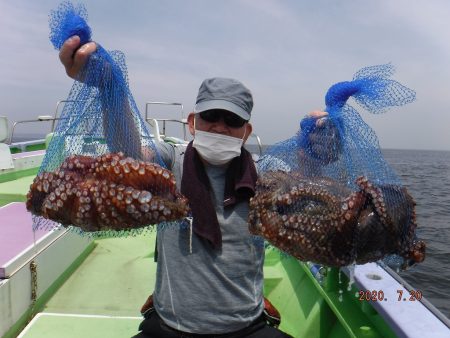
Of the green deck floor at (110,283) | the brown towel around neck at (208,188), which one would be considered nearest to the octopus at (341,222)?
the brown towel around neck at (208,188)

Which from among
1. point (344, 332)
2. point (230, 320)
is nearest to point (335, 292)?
point (344, 332)

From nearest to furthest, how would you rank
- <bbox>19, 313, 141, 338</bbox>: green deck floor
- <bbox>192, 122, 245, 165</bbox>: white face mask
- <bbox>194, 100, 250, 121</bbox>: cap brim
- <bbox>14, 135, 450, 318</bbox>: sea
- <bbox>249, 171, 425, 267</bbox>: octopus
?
<bbox>249, 171, 425, 267</bbox>: octopus → <bbox>194, 100, 250, 121</bbox>: cap brim → <bbox>192, 122, 245, 165</bbox>: white face mask → <bbox>19, 313, 141, 338</bbox>: green deck floor → <bbox>14, 135, 450, 318</bbox>: sea

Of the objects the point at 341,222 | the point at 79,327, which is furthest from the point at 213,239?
the point at 79,327

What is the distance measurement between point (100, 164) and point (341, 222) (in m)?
1.03

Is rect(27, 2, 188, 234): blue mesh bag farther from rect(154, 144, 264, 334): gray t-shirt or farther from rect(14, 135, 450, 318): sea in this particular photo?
rect(14, 135, 450, 318): sea

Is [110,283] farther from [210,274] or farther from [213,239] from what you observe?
[213,239]

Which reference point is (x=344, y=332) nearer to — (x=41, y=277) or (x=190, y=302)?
(x=190, y=302)

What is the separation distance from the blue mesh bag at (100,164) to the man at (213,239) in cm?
25

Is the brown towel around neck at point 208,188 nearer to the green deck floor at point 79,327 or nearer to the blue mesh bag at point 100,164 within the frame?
the blue mesh bag at point 100,164

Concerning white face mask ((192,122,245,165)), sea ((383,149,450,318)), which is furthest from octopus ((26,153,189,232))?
sea ((383,149,450,318))

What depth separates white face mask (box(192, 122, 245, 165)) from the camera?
2.04 metres

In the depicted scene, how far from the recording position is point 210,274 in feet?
6.84

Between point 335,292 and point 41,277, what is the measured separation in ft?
8.23

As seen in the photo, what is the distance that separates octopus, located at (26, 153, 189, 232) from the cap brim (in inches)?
17.2
